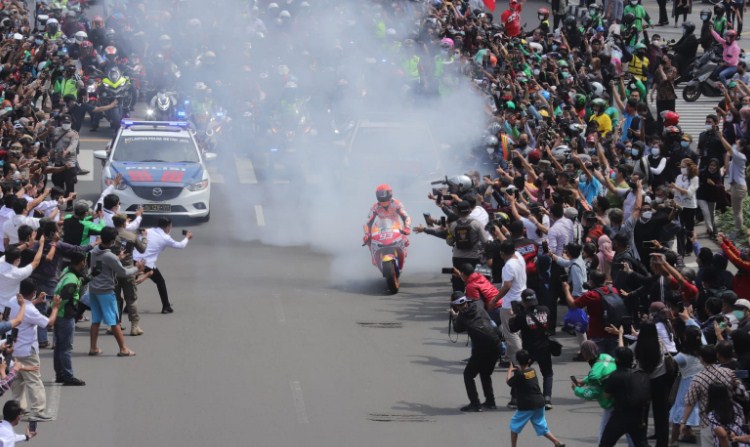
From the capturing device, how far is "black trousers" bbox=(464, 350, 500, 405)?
13.4 m

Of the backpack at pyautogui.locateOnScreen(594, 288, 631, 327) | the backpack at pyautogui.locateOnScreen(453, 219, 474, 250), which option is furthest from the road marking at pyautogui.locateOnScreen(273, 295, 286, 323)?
the backpack at pyautogui.locateOnScreen(594, 288, 631, 327)

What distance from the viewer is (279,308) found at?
17641 mm

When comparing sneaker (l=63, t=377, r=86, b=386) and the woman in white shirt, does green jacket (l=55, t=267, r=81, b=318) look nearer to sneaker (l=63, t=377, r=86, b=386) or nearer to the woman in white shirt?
sneaker (l=63, t=377, r=86, b=386)

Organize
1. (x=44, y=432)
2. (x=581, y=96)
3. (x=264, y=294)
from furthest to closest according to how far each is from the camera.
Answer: (x=581, y=96)
(x=264, y=294)
(x=44, y=432)

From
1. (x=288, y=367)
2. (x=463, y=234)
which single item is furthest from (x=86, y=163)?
(x=288, y=367)

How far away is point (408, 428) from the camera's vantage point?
42.6 ft

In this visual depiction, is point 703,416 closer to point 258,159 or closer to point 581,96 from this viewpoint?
point 581,96

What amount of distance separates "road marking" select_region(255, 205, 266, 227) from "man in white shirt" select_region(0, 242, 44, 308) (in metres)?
9.40

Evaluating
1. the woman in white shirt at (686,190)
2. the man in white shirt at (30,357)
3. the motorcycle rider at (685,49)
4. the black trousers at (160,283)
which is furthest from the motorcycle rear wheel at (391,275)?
the motorcycle rider at (685,49)

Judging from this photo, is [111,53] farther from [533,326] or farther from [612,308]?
[612,308]

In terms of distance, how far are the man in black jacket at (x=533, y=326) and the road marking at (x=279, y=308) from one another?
449cm

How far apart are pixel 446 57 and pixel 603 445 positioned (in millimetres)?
18132

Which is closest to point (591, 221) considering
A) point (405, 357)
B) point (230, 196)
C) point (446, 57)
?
point (405, 357)

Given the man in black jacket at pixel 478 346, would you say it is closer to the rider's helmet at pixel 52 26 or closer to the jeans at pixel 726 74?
the jeans at pixel 726 74
